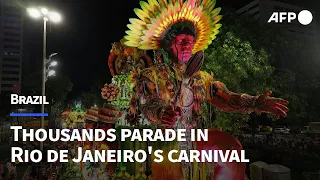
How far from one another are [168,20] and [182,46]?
502 mm

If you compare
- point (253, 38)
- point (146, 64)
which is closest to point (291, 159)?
point (253, 38)

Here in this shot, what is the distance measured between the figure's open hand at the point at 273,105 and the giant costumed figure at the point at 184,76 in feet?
0.16

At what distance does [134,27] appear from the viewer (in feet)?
19.4

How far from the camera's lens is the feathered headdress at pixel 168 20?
18.8 feet

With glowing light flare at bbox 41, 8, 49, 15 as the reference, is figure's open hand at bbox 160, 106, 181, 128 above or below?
below

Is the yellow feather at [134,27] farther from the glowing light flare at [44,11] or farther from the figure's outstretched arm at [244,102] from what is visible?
the glowing light flare at [44,11]

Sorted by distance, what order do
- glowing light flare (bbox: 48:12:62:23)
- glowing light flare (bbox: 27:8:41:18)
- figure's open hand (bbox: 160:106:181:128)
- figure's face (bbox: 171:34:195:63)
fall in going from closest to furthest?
figure's open hand (bbox: 160:106:181:128), figure's face (bbox: 171:34:195:63), glowing light flare (bbox: 27:8:41:18), glowing light flare (bbox: 48:12:62:23)

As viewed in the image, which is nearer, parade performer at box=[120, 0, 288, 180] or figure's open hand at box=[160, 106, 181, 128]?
figure's open hand at box=[160, 106, 181, 128]

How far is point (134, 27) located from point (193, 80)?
1.37m

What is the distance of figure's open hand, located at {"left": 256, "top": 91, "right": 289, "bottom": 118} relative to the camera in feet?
17.7

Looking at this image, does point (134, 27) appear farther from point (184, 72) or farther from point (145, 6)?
point (184, 72)

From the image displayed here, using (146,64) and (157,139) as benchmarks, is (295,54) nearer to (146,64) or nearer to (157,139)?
(146,64)

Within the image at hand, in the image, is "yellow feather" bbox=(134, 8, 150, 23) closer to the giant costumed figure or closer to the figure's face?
the giant costumed figure

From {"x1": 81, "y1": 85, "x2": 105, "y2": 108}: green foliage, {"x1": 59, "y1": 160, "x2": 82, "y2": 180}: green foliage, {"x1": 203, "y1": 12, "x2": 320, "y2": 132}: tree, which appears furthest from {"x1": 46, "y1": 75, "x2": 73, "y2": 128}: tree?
{"x1": 203, "y1": 12, "x2": 320, "y2": 132}: tree
